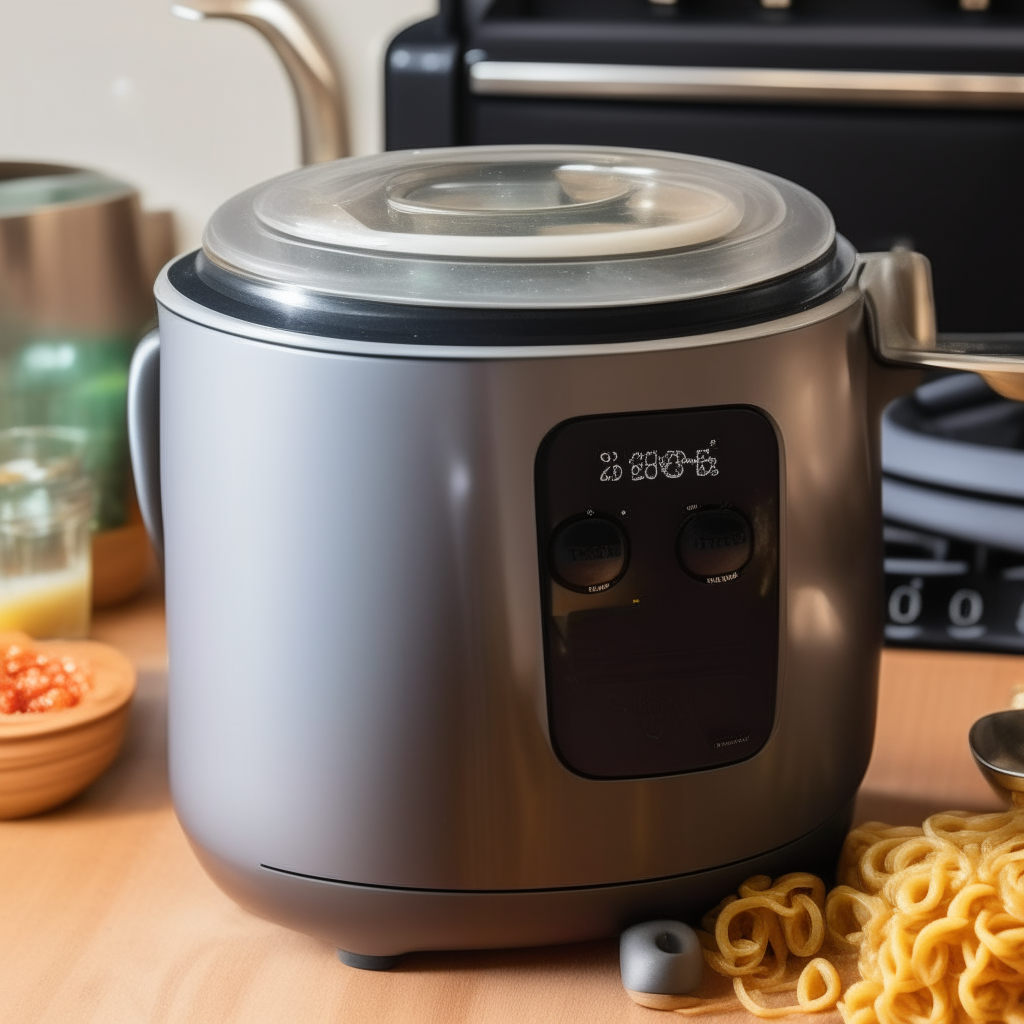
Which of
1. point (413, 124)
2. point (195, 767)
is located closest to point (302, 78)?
point (413, 124)

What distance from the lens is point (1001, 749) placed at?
1.88 feet

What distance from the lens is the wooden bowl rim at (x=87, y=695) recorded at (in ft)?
1.98

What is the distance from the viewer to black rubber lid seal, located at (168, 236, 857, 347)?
17.5 inches

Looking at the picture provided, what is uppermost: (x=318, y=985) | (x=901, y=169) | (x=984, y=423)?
(x=901, y=169)

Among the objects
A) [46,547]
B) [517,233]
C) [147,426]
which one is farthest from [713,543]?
[46,547]

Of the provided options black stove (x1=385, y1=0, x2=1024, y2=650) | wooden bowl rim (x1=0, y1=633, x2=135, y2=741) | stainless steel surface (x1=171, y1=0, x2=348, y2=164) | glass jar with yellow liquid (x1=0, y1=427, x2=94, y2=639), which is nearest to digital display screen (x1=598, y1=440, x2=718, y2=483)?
wooden bowl rim (x1=0, y1=633, x2=135, y2=741)

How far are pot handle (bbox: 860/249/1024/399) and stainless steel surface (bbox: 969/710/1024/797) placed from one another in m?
0.15

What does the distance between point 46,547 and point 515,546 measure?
0.38 meters

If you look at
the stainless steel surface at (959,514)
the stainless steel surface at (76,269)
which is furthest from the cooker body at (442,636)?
the stainless steel surface at (76,269)

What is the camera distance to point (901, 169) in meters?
0.97

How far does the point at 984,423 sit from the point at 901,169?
0.75 feet

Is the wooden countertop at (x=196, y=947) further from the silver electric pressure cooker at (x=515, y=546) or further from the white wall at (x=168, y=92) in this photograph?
the white wall at (x=168, y=92)

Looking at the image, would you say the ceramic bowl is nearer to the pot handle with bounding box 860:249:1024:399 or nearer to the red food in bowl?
the red food in bowl

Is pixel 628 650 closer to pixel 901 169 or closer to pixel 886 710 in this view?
pixel 886 710
